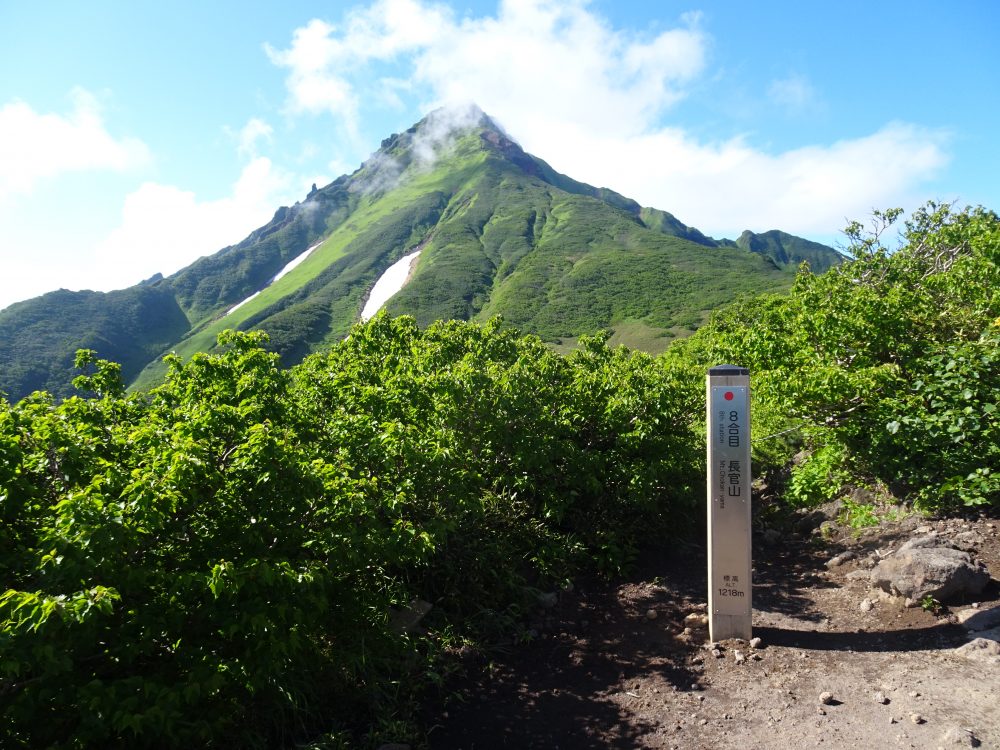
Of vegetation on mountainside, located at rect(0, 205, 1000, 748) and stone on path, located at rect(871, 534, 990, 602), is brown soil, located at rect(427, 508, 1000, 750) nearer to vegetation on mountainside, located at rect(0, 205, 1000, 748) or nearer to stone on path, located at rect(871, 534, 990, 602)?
stone on path, located at rect(871, 534, 990, 602)

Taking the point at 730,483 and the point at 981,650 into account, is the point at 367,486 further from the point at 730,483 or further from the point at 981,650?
the point at 981,650

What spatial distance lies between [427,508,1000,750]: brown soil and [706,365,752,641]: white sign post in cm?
60

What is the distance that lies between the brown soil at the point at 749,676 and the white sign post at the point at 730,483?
0.60 metres

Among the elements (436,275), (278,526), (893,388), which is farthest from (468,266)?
(278,526)

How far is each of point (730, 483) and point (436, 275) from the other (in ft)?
227

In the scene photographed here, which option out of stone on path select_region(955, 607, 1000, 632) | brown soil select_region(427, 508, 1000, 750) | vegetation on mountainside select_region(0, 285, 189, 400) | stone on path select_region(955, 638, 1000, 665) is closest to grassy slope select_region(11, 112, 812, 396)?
vegetation on mountainside select_region(0, 285, 189, 400)

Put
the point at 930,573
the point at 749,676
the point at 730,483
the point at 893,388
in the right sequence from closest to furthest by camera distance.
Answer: the point at 749,676 → the point at 730,483 → the point at 930,573 → the point at 893,388

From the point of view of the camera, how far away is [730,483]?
5340mm

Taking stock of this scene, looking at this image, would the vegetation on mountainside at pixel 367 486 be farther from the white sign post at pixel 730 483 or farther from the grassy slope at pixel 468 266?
the grassy slope at pixel 468 266

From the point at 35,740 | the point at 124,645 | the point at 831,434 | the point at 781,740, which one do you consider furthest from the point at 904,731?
the point at 35,740

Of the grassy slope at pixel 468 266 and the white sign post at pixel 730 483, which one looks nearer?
the white sign post at pixel 730 483

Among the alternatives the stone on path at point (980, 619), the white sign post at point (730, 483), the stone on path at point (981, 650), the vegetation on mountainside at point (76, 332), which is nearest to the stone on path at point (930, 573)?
the stone on path at point (980, 619)

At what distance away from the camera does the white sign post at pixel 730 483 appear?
5.32 meters

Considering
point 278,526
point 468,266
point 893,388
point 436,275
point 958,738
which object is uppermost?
point 468,266
